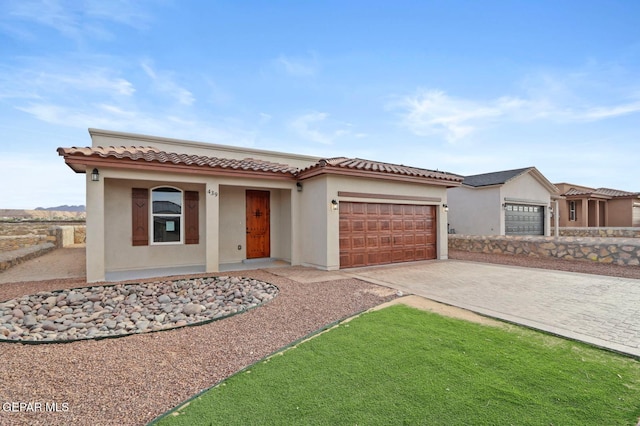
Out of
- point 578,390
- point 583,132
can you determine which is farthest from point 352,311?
point 583,132

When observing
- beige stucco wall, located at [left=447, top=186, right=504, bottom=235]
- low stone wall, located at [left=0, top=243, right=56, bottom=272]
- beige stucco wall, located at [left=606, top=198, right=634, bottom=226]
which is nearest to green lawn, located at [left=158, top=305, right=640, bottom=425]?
low stone wall, located at [left=0, top=243, right=56, bottom=272]

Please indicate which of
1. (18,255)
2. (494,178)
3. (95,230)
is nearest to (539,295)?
(95,230)

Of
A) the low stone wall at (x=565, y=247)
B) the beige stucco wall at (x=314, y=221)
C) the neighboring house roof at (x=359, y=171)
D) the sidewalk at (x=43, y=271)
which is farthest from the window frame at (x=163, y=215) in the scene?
the low stone wall at (x=565, y=247)

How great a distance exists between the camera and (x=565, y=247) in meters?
12.1

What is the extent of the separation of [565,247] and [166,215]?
15.6 meters

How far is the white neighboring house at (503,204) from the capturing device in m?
17.6

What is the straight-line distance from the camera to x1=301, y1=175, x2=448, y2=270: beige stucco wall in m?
9.91

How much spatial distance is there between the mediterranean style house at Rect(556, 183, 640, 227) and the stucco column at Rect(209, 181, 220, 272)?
27948 mm

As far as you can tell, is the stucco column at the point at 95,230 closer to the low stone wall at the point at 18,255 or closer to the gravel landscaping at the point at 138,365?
the gravel landscaping at the point at 138,365

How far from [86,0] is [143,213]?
21.2 ft

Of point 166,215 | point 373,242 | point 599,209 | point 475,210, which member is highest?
point 599,209

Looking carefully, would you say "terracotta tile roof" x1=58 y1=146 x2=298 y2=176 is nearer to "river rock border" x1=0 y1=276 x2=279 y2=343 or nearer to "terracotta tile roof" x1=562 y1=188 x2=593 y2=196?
"river rock border" x1=0 y1=276 x2=279 y2=343

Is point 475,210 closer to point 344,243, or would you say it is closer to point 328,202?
point 344,243

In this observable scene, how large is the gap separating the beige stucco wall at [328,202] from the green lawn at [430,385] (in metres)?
5.68
